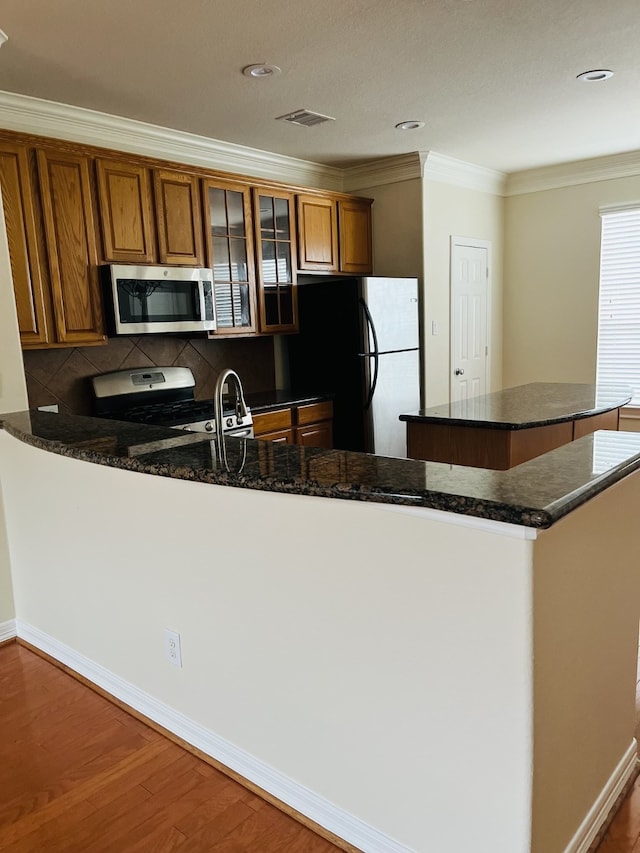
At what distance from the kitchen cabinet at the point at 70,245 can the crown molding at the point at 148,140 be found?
0.27 m

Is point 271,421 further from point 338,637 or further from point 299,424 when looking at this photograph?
point 338,637

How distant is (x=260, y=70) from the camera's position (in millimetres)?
2949

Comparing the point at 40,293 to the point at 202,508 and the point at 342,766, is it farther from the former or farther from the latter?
the point at 342,766

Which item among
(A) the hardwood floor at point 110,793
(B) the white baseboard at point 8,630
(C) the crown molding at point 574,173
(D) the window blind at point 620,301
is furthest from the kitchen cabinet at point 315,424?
(C) the crown molding at point 574,173

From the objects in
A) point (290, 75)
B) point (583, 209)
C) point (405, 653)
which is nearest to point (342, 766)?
point (405, 653)

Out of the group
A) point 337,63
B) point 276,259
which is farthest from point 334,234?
point 337,63

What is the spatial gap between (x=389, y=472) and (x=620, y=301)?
184 inches

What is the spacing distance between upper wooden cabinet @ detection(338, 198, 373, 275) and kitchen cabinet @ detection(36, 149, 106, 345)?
209 centimetres

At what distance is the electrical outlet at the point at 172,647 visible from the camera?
196cm

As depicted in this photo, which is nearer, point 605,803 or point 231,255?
point 605,803

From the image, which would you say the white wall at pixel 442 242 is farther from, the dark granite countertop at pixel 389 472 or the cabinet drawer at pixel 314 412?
the dark granite countertop at pixel 389 472

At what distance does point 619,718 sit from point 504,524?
905 millimetres

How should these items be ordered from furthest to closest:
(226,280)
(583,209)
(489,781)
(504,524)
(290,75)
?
(583,209) < (226,280) < (290,75) < (489,781) < (504,524)

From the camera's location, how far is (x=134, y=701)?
7.20ft
